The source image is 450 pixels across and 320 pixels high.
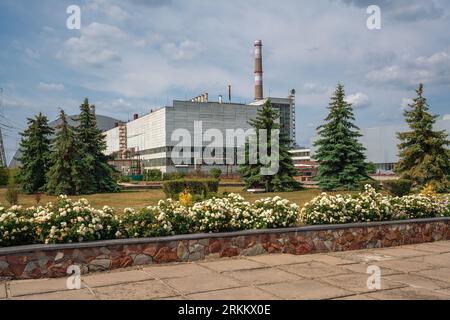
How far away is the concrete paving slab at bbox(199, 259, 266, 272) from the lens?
22.2ft

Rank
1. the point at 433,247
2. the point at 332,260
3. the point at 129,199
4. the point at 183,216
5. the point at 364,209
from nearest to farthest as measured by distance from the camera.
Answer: the point at 332,260 → the point at 183,216 → the point at 433,247 → the point at 364,209 → the point at 129,199

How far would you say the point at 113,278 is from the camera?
6.10m

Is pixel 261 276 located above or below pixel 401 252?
above

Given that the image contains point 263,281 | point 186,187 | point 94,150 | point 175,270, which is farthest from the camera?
point 94,150

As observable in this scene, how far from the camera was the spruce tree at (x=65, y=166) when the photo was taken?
3011 centimetres

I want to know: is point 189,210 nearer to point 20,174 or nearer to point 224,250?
point 224,250

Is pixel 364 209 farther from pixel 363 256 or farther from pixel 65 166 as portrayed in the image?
pixel 65 166

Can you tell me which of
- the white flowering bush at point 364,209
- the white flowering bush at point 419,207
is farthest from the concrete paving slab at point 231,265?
the white flowering bush at point 419,207

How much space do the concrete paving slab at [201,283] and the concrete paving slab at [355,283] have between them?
1294 millimetres

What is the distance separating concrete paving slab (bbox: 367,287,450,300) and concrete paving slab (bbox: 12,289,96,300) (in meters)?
3.34

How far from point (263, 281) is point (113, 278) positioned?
207 cm

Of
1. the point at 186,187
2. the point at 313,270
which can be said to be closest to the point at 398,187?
the point at 186,187

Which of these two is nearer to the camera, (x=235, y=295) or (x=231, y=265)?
(x=235, y=295)

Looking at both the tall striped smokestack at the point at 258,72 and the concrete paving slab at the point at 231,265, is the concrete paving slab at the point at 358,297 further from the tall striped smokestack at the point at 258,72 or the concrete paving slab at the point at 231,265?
the tall striped smokestack at the point at 258,72
